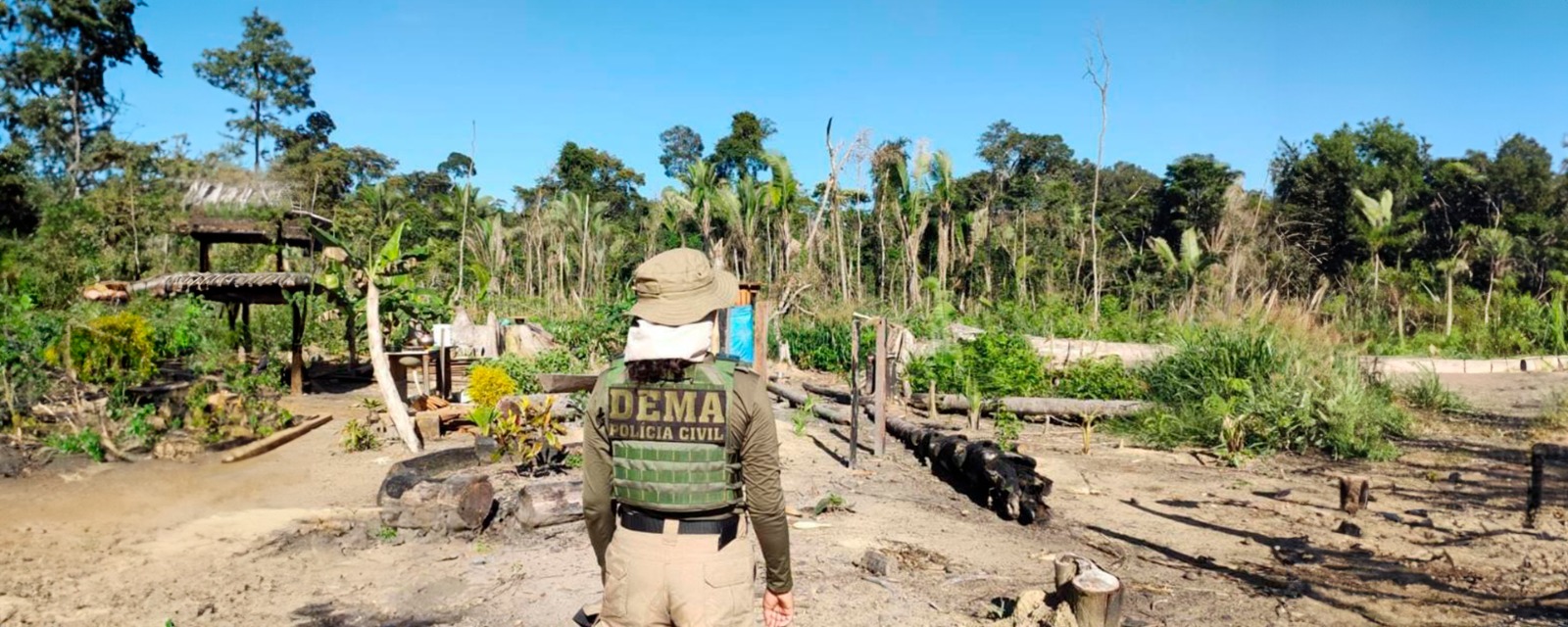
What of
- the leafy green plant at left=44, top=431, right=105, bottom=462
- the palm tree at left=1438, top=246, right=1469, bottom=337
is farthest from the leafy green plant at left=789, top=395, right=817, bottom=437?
the palm tree at left=1438, top=246, right=1469, bottom=337

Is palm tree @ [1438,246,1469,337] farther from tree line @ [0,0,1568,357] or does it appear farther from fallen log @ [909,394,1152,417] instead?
fallen log @ [909,394,1152,417]

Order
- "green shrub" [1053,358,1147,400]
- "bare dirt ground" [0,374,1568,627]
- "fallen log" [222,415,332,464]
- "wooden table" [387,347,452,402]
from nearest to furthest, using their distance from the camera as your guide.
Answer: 1. "bare dirt ground" [0,374,1568,627]
2. "fallen log" [222,415,332,464]
3. "wooden table" [387,347,452,402]
4. "green shrub" [1053,358,1147,400]

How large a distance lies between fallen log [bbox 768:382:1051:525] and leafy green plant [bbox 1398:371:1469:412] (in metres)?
7.79

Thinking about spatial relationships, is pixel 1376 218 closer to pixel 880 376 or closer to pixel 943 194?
pixel 943 194

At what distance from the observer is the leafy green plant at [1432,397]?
12.8 meters

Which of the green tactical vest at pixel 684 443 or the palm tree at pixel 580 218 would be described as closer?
the green tactical vest at pixel 684 443

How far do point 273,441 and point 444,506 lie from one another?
4.47 meters

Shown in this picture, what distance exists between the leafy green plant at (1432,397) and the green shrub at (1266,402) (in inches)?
40.6

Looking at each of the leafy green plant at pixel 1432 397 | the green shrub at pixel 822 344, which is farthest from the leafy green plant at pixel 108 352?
the leafy green plant at pixel 1432 397

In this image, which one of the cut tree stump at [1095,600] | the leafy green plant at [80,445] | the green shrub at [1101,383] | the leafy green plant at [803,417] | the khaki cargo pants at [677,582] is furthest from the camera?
the green shrub at [1101,383]

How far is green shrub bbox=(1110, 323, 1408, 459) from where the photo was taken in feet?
33.7

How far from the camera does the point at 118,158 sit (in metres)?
26.6

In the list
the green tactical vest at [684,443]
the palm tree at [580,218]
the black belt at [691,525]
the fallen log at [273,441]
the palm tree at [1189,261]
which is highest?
the palm tree at [580,218]

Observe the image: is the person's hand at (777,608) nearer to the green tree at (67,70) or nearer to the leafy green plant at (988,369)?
the leafy green plant at (988,369)
